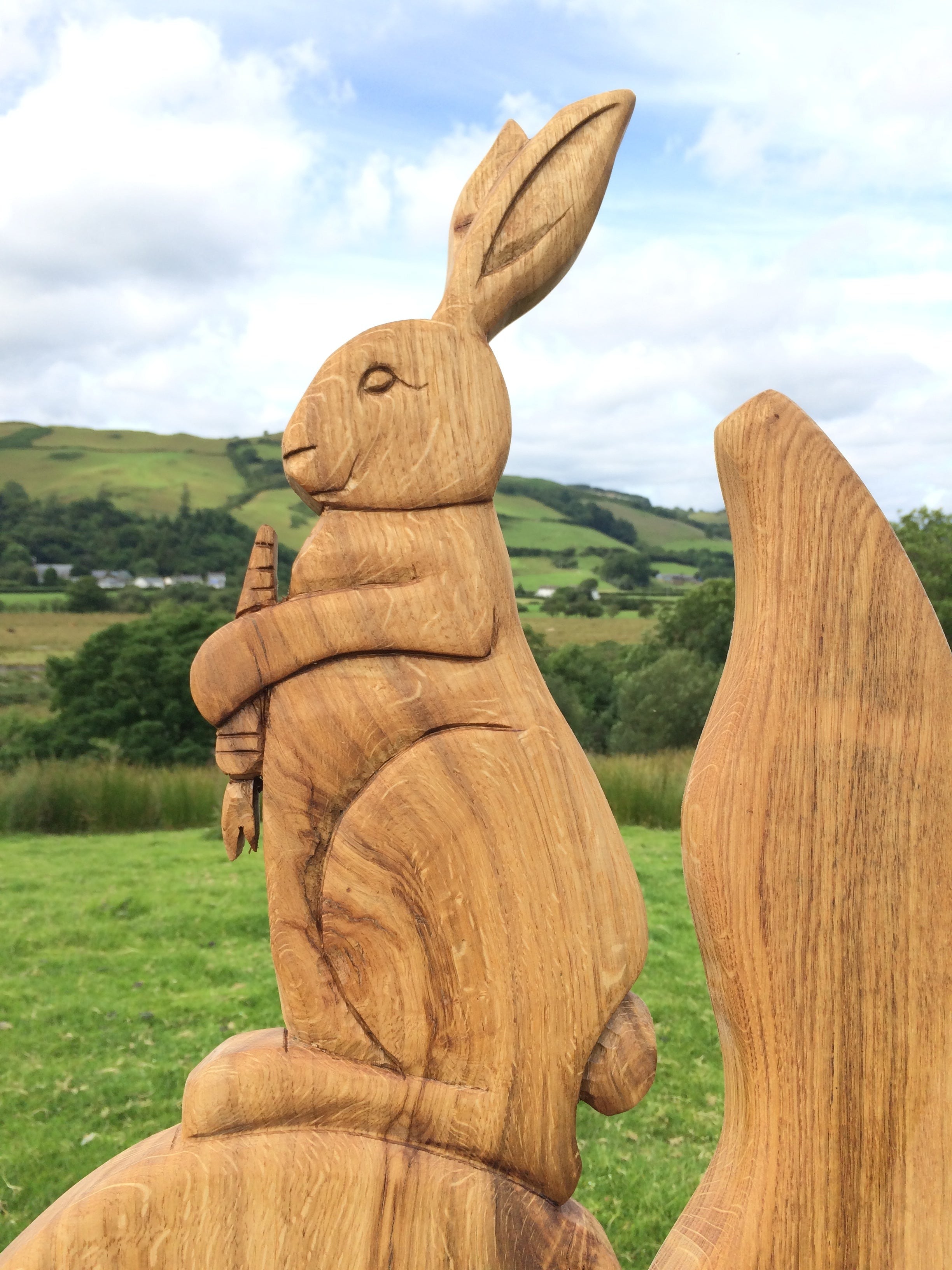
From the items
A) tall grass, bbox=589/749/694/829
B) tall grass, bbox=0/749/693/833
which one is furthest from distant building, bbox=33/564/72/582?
tall grass, bbox=589/749/694/829

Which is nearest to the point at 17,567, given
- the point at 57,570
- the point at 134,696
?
the point at 57,570

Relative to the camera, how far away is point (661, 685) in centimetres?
1152

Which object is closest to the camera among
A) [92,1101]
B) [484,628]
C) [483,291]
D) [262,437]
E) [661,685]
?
[484,628]

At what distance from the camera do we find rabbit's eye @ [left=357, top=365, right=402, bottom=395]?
5.17 ft

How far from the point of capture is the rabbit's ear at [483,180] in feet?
5.87

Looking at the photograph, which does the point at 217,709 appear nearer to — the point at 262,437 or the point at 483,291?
the point at 483,291

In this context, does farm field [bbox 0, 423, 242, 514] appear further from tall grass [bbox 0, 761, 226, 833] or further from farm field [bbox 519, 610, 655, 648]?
tall grass [bbox 0, 761, 226, 833]

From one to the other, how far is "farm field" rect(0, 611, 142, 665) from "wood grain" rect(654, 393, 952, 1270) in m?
13.5

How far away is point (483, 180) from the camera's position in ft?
5.95

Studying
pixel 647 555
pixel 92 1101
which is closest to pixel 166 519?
pixel 647 555

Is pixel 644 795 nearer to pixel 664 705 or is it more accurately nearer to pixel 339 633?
pixel 664 705

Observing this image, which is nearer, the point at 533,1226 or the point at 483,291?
the point at 533,1226

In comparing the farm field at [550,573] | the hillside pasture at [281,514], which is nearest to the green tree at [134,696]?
the hillside pasture at [281,514]

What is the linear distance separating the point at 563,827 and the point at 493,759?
17 cm
